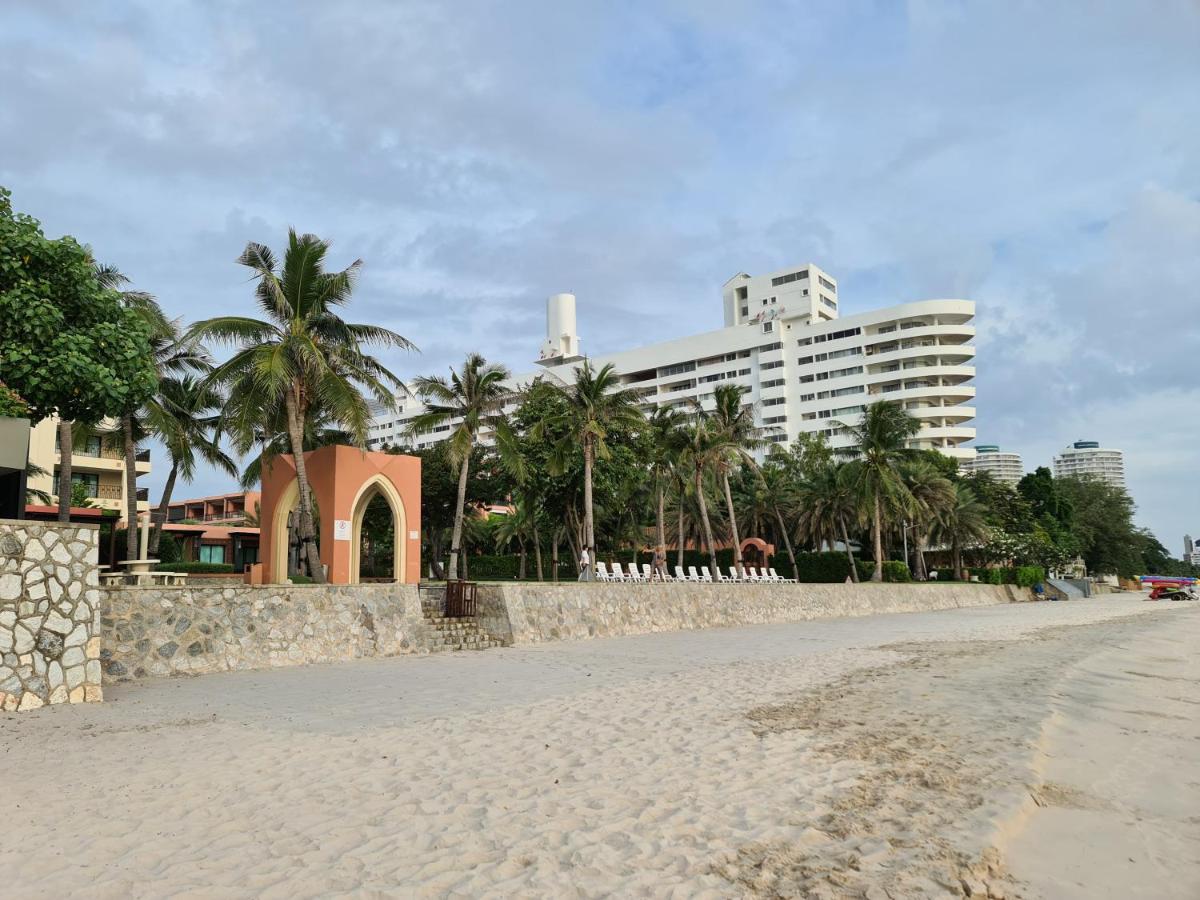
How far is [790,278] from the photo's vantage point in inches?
3824

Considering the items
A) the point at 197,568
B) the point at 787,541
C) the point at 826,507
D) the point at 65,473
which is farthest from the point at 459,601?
the point at 826,507

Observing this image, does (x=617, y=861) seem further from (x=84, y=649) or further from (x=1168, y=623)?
(x=1168, y=623)

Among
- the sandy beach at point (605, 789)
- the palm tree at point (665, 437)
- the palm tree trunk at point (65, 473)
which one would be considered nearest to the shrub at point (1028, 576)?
the palm tree at point (665, 437)

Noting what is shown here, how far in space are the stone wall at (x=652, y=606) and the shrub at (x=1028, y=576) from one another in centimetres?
2185

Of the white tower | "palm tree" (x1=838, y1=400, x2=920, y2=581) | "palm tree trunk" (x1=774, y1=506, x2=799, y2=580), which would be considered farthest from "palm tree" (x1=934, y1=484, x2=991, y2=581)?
the white tower

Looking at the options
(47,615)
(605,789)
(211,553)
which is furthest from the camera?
(211,553)

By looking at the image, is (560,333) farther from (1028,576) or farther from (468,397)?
(468,397)

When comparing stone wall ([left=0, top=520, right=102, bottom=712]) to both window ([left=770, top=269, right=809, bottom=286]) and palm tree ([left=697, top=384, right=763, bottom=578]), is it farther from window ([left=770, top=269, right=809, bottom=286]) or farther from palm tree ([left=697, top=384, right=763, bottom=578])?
window ([left=770, top=269, right=809, bottom=286])

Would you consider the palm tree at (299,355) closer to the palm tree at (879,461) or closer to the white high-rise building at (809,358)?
the palm tree at (879,461)

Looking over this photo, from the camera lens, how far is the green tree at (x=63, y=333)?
44.8ft

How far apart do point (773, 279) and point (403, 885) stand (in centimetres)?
9984

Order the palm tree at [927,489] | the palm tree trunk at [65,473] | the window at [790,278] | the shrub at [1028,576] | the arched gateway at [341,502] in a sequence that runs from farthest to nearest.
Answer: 1. the window at [790,278]
2. the shrub at [1028,576]
3. the palm tree at [927,489]
4. the palm tree trunk at [65,473]
5. the arched gateway at [341,502]

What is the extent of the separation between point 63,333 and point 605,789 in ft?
A: 44.8

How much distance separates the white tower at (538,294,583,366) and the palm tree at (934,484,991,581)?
60374 mm
